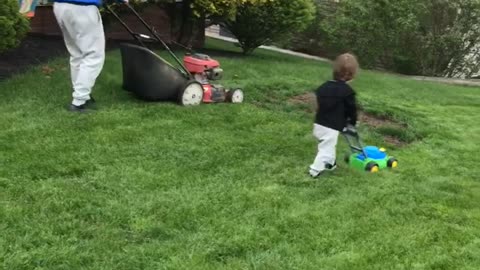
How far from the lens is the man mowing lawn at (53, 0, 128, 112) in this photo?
590cm

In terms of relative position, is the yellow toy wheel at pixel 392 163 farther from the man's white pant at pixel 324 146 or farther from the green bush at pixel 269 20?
the green bush at pixel 269 20

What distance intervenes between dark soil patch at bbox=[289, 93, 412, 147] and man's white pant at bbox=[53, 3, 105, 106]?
6.65 ft

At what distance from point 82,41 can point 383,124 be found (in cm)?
326

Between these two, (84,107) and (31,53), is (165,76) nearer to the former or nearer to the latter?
(84,107)

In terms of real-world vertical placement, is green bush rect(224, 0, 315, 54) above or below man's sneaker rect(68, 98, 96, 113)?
above

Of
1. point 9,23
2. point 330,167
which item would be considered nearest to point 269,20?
point 9,23

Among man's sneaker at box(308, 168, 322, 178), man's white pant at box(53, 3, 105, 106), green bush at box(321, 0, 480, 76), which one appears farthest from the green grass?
green bush at box(321, 0, 480, 76)

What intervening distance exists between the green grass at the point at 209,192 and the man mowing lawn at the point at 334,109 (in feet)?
0.64

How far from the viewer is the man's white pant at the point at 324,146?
5055 millimetres

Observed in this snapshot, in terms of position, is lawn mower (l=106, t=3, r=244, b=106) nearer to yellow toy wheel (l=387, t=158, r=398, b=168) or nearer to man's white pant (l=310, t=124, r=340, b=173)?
man's white pant (l=310, t=124, r=340, b=173)

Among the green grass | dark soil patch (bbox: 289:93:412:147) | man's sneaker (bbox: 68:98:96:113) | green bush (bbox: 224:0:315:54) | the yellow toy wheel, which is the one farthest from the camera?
green bush (bbox: 224:0:315:54)

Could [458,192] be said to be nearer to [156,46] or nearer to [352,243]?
[352,243]

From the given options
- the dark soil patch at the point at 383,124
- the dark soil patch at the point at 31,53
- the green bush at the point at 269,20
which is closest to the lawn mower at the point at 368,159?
the dark soil patch at the point at 383,124

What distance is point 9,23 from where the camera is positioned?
656 centimetres
